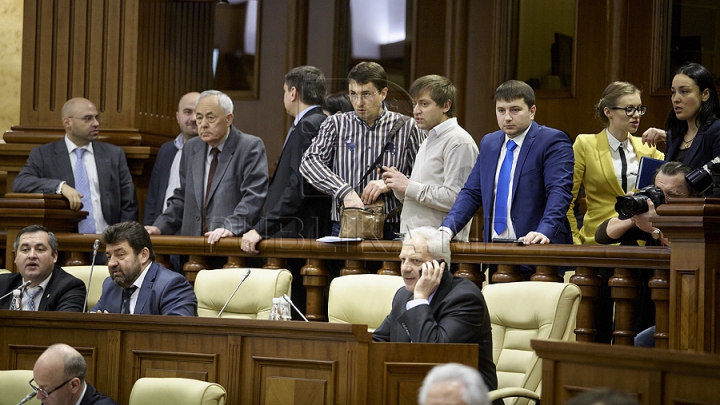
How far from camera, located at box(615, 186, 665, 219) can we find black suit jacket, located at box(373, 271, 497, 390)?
66 cm

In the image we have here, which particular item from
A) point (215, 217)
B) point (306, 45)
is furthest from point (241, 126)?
point (215, 217)

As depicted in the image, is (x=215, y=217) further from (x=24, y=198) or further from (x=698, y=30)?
(x=698, y=30)

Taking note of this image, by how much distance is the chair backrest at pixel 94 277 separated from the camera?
5.06 m

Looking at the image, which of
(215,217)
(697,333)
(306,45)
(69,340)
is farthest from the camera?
(306,45)

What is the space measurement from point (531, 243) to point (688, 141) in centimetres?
79

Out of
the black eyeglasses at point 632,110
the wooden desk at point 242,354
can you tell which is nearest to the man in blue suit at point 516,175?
the black eyeglasses at point 632,110

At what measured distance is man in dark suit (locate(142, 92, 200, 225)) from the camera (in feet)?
19.7

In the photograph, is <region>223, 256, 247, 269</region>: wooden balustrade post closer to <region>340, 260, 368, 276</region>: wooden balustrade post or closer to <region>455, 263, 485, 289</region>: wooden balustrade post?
<region>340, 260, 368, 276</region>: wooden balustrade post

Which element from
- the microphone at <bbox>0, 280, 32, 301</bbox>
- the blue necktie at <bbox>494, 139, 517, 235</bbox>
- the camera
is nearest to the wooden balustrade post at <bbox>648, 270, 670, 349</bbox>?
the camera

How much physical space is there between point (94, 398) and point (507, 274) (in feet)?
5.56

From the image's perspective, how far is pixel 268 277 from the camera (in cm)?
463

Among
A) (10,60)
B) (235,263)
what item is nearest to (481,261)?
(235,263)

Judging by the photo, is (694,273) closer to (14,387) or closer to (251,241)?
(251,241)

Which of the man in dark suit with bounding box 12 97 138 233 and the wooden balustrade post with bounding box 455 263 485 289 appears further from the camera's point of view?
the man in dark suit with bounding box 12 97 138 233
